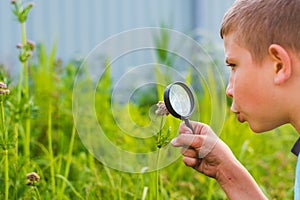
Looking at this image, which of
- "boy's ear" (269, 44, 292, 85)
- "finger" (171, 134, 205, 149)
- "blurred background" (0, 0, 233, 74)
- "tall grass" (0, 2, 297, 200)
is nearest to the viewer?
"boy's ear" (269, 44, 292, 85)

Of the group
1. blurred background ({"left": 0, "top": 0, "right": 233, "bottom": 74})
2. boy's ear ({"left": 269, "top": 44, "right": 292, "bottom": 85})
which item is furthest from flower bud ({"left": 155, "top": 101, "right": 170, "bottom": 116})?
blurred background ({"left": 0, "top": 0, "right": 233, "bottom": 74})

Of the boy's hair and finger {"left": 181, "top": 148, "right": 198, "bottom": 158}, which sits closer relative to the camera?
the boy's hair

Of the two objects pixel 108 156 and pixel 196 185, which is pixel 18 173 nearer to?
pixel 108 156

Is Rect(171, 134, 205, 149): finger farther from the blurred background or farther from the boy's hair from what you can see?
the blurred background

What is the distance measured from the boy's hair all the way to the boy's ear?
0.02 metres

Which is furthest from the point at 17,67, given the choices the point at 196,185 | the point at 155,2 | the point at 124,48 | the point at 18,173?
the point at 124,48

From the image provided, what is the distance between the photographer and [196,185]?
112 inches

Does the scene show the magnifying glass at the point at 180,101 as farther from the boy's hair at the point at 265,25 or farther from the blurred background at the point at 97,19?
the blurred background at the point at 97,19

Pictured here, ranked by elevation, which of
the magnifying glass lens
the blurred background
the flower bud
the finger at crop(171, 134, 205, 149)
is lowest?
the blurred background

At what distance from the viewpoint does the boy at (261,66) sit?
1.53 metres

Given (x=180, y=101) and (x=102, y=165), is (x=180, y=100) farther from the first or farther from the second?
(x=102, y=165)

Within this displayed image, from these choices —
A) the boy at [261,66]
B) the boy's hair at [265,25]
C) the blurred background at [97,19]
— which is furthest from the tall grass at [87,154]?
the blurred background at [97,19]

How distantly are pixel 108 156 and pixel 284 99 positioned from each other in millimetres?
567

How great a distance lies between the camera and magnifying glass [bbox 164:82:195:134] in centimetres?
159
